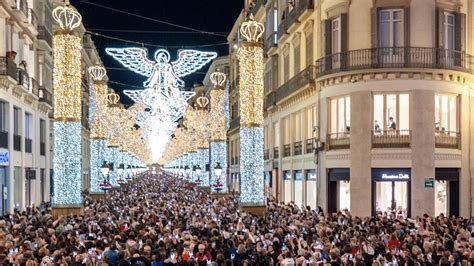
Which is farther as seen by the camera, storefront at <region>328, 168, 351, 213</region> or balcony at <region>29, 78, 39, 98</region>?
balcony at <region>29, 78, 39, 98</region>

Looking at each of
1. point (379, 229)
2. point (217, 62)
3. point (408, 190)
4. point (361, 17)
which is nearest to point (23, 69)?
point (361, 17)

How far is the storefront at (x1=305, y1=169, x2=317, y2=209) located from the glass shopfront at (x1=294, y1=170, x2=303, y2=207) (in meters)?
1.66

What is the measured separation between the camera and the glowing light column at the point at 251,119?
31.0m

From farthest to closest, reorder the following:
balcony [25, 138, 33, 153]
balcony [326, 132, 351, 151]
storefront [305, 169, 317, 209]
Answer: balcony [25, 138, 33, 153] → storefront [305, 169, 317, 209] → balcony [326, 132, 351, 151]

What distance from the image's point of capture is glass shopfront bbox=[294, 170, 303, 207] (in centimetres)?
4288

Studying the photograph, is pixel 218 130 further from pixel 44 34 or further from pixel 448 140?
pixel 448 140

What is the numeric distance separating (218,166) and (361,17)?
1788 cm

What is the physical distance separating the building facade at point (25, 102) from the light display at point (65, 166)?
671cm

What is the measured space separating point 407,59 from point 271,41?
20.7m

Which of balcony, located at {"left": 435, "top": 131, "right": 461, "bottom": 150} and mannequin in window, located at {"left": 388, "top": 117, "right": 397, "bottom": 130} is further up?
mannequin in window, located at {"left": 388, "top": 117, "right": 397, "bottom": 130}

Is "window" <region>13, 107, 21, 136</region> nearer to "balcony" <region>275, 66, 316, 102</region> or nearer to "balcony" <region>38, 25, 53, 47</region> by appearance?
Answer: "balcony" <region>38, 25, 53, 47</region>

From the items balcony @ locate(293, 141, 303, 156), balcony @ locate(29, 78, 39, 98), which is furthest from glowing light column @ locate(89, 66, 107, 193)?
balcony @ locate(293, 141, 303, 156)

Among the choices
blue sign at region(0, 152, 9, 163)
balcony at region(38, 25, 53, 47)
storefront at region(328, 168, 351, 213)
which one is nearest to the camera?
storefront at region(328, 168, 351, 213)

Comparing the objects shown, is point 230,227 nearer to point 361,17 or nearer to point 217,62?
point 361,17
